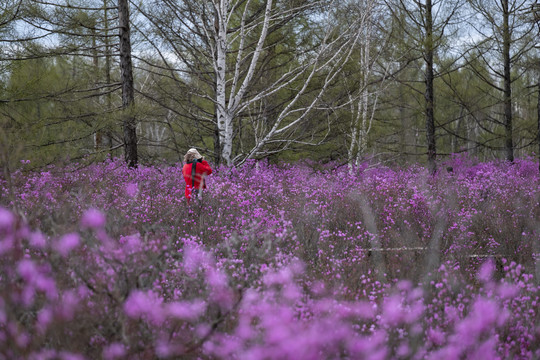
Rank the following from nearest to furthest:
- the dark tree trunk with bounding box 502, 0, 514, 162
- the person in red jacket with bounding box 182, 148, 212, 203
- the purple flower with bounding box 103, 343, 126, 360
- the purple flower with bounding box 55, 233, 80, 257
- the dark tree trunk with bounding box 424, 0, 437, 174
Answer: the purple flower with bounding box 103, 343, 126, 360, the purple flower with bounding box 55, 233, 80, 257, the person in red jacket with bounding box 182, 148, 212, 203, the dark tree trunk with bounding box 424, 0, 437, 174, the dark tree trunk with bounding box 502, 0, 514, 162

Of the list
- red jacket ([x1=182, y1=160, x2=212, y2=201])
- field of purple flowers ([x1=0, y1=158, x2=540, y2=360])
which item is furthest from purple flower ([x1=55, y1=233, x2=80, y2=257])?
red jacket ([x1=182, y1=160, x2=212, y2=201])

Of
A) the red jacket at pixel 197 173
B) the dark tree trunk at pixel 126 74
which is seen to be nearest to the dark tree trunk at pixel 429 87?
the red jacket at pixel 197 173

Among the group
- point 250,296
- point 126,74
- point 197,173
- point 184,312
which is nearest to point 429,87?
point 197,173

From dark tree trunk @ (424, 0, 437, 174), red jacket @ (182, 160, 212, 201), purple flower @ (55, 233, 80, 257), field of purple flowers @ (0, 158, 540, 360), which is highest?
dark tree trunk @ (424, 0, 437, 174)

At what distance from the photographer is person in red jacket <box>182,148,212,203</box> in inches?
260

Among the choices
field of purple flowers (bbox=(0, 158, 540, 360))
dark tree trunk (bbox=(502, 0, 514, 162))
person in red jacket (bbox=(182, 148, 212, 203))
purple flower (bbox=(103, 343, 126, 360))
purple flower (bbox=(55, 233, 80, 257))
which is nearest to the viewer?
purple flower (bbox=(103, 343, 126, 360))

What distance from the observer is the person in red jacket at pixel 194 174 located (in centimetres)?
661

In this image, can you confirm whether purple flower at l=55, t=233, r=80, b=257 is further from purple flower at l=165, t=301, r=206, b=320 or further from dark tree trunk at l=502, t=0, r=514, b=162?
dark tree trunk at l=502, t=0, r=514, b=162

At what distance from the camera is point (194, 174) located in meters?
6.75

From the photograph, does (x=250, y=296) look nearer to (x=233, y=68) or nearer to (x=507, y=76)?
(x=233, y=68)

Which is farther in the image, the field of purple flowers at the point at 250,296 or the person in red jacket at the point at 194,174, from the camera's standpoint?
the person in red jacket at the point at 194,174

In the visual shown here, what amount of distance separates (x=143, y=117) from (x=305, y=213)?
4716 mm

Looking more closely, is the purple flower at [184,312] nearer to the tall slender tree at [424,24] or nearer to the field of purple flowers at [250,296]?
the field of purple flowers at [250,296]

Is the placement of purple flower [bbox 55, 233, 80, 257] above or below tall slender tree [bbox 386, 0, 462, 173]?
below
